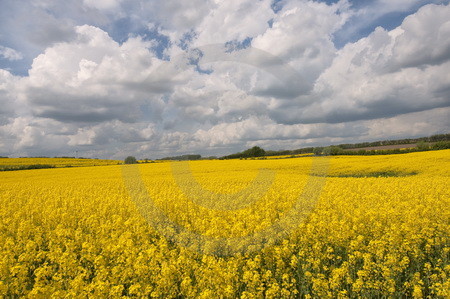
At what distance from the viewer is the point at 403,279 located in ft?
19.2

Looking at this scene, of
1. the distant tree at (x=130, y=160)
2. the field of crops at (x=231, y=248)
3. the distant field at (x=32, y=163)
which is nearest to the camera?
the field of crops at (x=231, y=248)

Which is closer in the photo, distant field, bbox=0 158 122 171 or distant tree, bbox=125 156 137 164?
distant field, bbox=0 158 122 171

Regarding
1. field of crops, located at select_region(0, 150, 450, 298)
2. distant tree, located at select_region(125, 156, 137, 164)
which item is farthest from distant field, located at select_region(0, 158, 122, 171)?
field of crops, located at select_region(0, 150, 450, 298)

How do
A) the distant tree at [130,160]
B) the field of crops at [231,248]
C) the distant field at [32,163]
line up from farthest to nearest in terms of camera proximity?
the distant tree at [130,160], the distant field at [32,163], the field of crops at [231,248]

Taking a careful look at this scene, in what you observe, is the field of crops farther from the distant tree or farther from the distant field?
the distant tree

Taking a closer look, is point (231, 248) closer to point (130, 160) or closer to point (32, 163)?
point (130, 160)

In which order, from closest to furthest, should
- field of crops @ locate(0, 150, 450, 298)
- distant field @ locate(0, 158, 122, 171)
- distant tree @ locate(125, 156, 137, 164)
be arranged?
field of crops @ locate(0, 150, 450, 298) → distant field @ locate(0, 158, 122, 171) → distant tree @ locate(125, 156, 137, 164)

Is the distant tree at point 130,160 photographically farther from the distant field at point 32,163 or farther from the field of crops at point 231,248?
the field of crops at point 231,248

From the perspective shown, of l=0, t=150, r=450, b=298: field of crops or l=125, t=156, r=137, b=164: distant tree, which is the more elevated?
l=125, t=156, r=137, b=164: distant tree

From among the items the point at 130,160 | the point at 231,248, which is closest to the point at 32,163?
the point at 130,160

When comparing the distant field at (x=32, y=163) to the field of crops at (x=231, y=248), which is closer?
the field of crops at (x=231, y=248)

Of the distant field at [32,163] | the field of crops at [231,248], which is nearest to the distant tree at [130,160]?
the distant field at [32,163]

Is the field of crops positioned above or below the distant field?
below

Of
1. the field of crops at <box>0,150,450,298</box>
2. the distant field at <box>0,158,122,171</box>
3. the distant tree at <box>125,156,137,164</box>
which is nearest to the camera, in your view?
the field of crops at <box>0,150,450,298</box>
